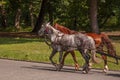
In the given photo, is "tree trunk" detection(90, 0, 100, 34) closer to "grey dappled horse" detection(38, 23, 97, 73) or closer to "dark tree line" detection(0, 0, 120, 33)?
"dark tree line" detection(0, 0, 120, 33)

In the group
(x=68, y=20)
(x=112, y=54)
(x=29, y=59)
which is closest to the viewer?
(x=112, y=54)

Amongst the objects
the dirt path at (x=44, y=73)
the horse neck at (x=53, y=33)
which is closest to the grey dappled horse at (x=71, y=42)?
the horse neck at (x=53, y=33)

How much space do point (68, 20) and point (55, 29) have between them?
3897cm

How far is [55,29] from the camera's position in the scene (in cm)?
1515

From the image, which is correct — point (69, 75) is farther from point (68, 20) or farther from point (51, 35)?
point (68, 20)

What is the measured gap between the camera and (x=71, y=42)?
14.8 metres

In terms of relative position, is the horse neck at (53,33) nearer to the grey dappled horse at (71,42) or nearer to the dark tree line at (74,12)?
the grey dappled horse at (71,42)

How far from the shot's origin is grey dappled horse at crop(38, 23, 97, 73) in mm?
14555

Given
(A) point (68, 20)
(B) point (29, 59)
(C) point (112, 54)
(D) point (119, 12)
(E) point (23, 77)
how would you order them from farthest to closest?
(A) point (68, 20) → (D) point (119, 12) → (B) point (29, 59) → (C) point (112, 54) → (E) point (23, 77)

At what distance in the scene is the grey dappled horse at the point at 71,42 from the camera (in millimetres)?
14555

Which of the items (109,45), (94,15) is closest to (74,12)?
(94,15)

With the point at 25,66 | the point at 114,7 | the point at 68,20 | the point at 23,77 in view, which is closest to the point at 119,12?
the point at 114,7

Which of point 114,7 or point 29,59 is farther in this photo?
point 114,7

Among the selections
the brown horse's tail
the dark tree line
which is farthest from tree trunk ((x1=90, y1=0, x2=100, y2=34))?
the brown horse's tail
